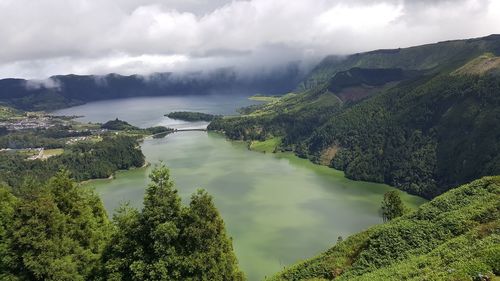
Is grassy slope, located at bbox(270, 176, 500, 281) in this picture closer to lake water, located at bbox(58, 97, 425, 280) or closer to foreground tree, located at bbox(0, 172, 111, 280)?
foreground tree, located at bbox(0, 172, 111, 280)

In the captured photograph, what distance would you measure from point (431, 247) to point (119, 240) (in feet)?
77.6

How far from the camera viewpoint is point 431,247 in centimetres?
3378

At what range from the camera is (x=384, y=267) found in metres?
32.7

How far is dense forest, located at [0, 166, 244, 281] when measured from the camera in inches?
1206

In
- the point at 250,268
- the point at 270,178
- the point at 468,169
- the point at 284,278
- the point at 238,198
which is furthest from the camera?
the point at 270,178

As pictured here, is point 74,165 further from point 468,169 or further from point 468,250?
point 468,250

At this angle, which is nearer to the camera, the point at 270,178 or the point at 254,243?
the point at 254,243

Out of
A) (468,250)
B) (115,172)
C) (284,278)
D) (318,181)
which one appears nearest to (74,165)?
(115,172)

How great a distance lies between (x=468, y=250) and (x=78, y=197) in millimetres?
32780

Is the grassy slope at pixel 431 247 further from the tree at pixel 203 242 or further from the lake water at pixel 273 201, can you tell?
the lake water at pixel 273 201

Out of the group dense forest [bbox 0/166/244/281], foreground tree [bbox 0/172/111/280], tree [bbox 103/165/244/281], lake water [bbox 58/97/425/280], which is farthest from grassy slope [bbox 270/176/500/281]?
lake water [bbox 58/97/425/280]

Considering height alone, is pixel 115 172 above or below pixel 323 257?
below

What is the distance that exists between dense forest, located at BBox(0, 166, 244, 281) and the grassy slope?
8.72 meters

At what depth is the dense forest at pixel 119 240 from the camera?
30641mm
